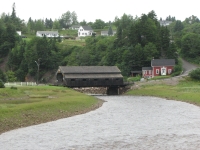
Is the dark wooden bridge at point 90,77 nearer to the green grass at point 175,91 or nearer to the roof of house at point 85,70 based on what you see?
the roof of house at point 85,70

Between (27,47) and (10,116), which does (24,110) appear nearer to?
(10,116)

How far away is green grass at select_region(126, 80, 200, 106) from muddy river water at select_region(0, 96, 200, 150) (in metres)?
19.6

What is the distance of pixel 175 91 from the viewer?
76.9 metres

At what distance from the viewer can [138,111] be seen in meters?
50.3

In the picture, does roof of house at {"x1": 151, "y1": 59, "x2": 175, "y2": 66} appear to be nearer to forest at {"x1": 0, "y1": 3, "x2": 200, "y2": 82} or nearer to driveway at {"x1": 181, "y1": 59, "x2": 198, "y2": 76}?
forest at {"x1": 0, "y1": 3, "x2": 200, "y2": 82}

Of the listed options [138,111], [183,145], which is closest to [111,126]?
[183,145]

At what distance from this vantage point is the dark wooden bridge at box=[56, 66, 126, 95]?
287ft

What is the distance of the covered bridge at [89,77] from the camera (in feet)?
287

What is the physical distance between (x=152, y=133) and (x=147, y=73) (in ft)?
256

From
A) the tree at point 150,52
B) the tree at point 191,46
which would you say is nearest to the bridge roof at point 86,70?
the tree at point 150,52

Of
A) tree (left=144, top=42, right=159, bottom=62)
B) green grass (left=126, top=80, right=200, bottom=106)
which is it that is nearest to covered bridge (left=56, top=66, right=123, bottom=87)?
green grass (left=126, top=80, right=200, bottom=106)

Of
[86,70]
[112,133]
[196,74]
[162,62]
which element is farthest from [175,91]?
[112,133]

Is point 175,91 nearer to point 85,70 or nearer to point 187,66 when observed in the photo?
point 85,70

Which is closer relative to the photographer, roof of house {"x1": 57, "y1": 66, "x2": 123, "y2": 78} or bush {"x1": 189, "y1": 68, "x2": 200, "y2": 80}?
roof of house {"x1": 57, "y1": 66, "x2": 123, "y2": 78}
